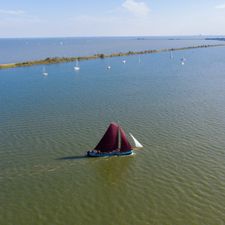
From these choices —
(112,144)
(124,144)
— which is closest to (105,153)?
(112,144)

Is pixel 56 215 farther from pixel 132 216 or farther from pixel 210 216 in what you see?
pixel 210 216

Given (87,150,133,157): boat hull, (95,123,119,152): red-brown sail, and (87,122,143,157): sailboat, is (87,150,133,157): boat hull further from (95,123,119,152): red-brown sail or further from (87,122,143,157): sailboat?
(95,123,119,152): red-brown sail

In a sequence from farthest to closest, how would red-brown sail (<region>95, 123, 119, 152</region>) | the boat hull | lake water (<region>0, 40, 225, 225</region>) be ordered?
red-brown sail (<region>95, 123, 119, 152</region>)
the boat hull
lake water (<region>0, 40, 225, 225</region>)

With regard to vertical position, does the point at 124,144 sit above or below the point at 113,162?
above

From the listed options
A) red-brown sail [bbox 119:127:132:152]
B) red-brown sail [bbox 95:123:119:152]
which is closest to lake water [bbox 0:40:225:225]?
red-brown sail [bbox 119:127:132:152]

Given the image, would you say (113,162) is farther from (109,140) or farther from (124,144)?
(109,140)

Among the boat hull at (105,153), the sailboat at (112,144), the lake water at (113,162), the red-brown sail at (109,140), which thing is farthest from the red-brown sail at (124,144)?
the lake water at (113,162)

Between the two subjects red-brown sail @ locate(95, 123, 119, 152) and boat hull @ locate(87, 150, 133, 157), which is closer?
boat hull @ locate(87, 150, 133, 157)

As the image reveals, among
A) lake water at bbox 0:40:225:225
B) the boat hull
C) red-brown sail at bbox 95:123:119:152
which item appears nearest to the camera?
lake water at bbox 0:40:225:225
